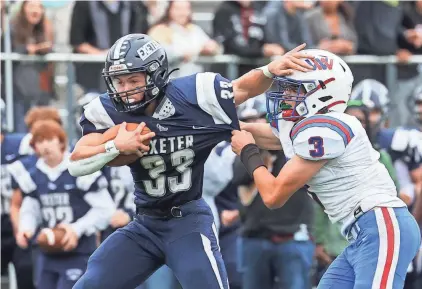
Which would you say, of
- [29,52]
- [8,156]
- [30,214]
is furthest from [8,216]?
[29,52]

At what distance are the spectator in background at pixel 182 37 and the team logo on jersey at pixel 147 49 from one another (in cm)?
364

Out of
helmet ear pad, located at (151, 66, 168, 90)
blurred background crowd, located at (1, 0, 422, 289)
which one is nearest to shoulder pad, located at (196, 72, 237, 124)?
helmet ear pad, located at (151, 66, 168, 90)

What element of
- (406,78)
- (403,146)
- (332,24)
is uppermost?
(332,24)

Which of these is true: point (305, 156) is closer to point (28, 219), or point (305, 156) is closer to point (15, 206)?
point (28, 219)

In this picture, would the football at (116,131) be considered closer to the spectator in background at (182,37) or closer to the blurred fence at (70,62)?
the spectator in background at (182,37)

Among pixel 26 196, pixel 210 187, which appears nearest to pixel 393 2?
pixel 210 187

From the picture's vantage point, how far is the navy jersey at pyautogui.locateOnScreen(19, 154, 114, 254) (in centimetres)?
816

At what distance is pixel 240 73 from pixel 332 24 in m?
0.99

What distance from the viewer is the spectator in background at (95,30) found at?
9992 millimetres

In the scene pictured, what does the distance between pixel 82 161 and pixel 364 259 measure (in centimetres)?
150

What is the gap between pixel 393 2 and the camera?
10.8 m

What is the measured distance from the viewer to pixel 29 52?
9820 millimetres

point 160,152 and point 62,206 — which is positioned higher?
point 160,152

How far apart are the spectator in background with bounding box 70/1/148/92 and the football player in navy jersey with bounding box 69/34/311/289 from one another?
12.7ft
